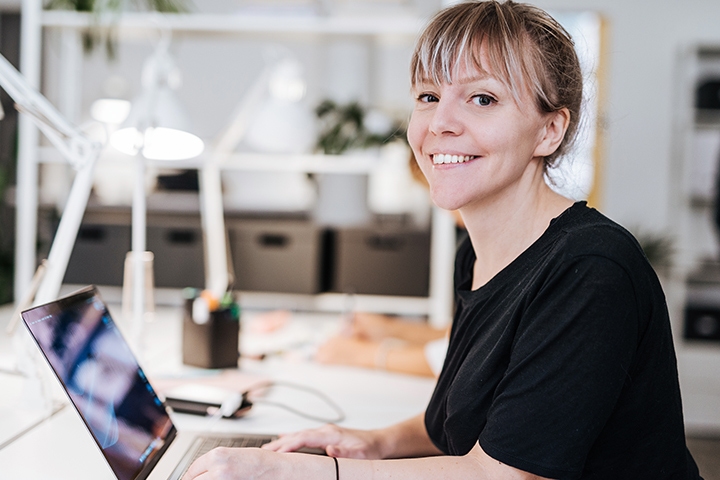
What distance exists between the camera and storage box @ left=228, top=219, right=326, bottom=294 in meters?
2.65

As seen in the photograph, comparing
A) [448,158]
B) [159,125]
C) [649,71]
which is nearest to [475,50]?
[448,158]

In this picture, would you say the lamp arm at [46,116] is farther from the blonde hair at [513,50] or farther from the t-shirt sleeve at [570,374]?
the t-shirt sleeve at [570,374]

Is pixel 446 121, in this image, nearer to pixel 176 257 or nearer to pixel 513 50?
pixel 513 50

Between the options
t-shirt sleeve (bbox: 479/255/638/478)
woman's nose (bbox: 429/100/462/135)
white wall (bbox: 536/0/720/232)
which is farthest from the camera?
white wall (bbox: 536/0/720/232)

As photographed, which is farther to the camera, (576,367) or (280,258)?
(280,258)

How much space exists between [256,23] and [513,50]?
4.51 ft

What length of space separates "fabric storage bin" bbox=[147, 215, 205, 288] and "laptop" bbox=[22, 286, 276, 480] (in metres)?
1.61

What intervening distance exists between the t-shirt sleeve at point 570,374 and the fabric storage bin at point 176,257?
2072 mm

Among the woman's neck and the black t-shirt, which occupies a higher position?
the woman's neck

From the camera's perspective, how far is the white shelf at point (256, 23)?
2111mm

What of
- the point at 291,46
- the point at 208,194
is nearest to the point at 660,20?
the point at 291,46

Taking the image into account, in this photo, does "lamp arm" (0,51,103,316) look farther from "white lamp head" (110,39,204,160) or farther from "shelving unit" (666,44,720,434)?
"shelving unit" (666,44,720,434)

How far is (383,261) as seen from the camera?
2648mm

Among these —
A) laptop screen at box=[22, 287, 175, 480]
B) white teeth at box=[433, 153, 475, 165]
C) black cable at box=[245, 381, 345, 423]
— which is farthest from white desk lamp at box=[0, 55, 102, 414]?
white teeth at box=[433, 153, 475, 165]
